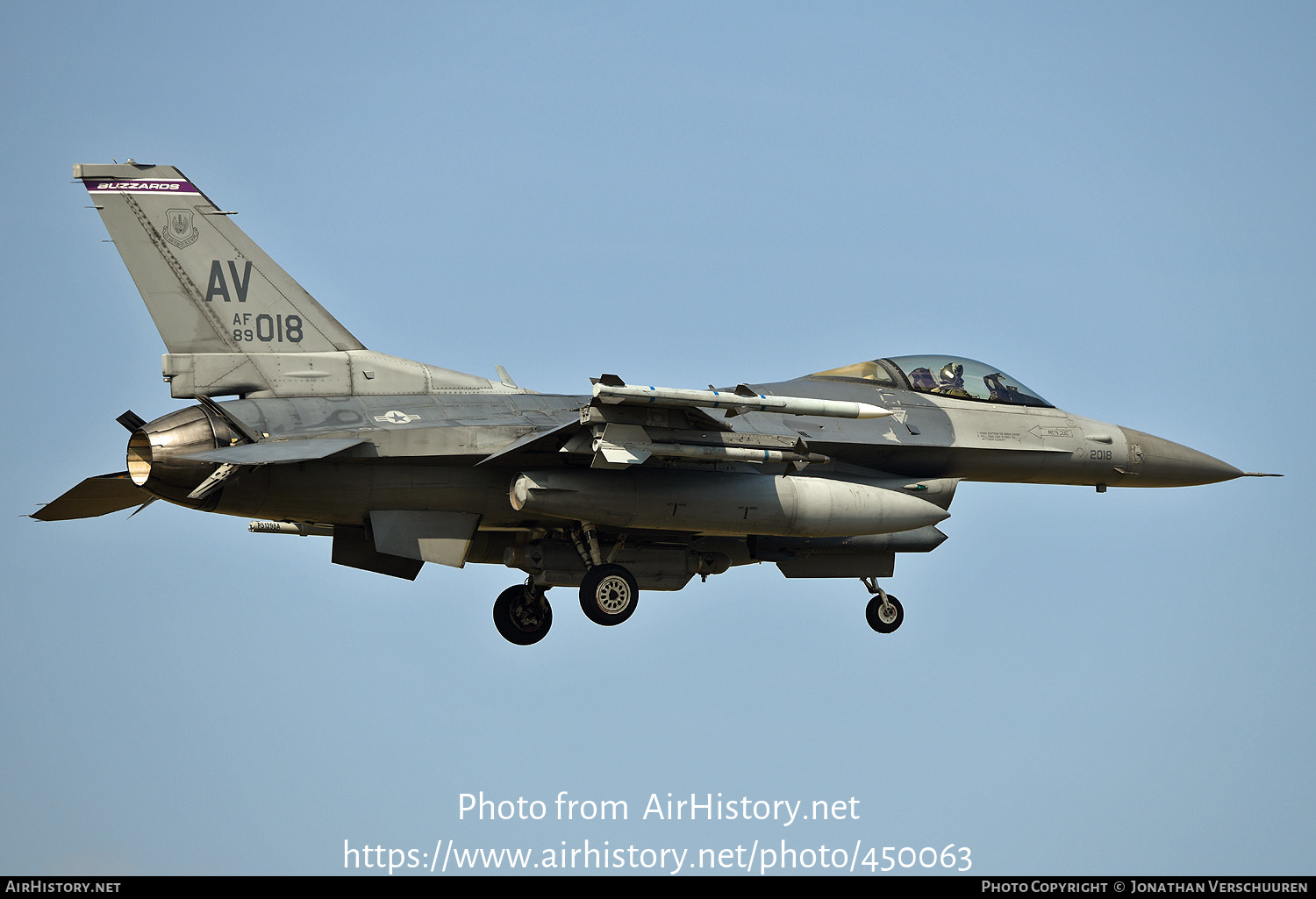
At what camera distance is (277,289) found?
16.0m

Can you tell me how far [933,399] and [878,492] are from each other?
96.5 inches

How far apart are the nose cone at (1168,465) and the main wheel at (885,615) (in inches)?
134

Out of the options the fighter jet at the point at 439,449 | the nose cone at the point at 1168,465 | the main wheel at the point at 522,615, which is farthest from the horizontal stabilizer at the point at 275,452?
the nose cone at the point at 1168,465

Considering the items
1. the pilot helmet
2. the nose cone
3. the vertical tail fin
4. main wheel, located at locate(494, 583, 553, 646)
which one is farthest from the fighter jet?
the nose cone

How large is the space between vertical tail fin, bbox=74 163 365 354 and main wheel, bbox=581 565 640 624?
Answer: 3625 mm

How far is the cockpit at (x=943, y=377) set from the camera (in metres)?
18.6

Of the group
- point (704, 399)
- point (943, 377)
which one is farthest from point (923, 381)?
point (704, 399)

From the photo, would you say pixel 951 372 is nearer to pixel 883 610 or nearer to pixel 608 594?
pixel 883 610

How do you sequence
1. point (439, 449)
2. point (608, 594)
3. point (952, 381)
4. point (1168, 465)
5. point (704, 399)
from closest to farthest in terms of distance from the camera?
point (704, 399), point (439, 449), point (608, 594), point (952, 381), point (1168, 465)

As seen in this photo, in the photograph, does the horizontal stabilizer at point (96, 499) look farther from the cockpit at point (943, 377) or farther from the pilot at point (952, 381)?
the pilot at point (952, 381)

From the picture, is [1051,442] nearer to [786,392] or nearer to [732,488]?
[786,392]

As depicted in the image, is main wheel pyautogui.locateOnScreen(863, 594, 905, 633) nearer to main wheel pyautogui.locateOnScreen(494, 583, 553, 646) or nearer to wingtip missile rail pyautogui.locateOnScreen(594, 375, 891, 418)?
main wheel pyautogui.locateOnScreen(494, 583, 553, 646)

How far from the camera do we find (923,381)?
18672 millimetres

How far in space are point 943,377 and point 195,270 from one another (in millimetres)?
8894
